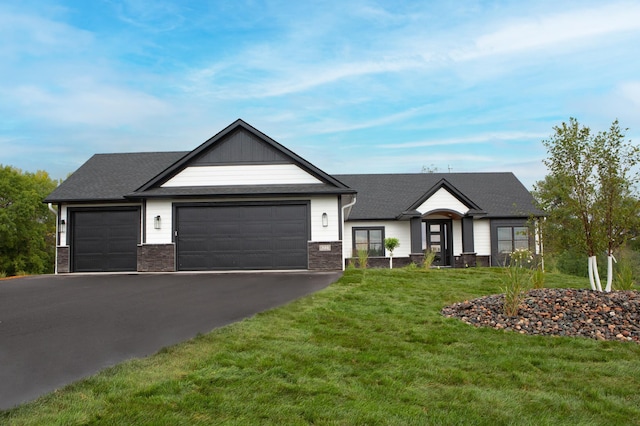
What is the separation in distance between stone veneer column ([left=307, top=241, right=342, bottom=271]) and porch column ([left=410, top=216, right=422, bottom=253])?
6196 millimetres

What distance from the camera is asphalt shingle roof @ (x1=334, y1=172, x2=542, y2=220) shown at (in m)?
21.8

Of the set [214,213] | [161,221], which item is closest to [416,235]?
[214,213]

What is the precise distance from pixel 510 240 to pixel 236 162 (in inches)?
509

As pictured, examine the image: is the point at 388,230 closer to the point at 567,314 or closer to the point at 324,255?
the point at 324,255

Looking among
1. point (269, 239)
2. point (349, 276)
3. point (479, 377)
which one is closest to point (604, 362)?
point (479, 377)

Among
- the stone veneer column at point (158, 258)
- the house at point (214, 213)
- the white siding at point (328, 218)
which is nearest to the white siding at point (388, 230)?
the house at point (214, 213)

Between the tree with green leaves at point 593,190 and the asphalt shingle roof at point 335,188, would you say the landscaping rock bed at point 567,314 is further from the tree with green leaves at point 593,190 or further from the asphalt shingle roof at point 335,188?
the asphalt shingle roof at point 335,188

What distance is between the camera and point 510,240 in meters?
21.6

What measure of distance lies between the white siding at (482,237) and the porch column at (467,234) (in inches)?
13.7

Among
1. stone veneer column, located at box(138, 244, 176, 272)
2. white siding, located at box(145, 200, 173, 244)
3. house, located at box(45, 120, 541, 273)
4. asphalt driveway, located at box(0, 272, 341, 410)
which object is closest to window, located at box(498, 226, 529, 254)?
house, located at box(45, 120, 541, 273)

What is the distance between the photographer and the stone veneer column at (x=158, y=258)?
53.0 feet

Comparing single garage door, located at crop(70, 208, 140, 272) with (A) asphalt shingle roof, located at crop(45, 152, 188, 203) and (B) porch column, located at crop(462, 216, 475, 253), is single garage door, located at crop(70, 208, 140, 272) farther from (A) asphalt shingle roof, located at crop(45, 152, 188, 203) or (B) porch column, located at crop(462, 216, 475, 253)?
(B) porch column, located at crop(462, 216, 475, 253)

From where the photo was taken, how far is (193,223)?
16328mm

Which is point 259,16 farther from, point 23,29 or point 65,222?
point 65,222
